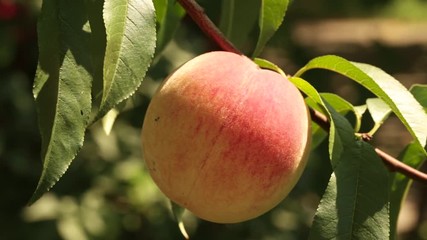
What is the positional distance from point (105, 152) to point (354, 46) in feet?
15.1

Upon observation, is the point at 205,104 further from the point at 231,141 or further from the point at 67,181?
the point at 67,181

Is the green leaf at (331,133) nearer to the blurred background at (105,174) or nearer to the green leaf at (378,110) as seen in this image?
the green leaf at (378,110)

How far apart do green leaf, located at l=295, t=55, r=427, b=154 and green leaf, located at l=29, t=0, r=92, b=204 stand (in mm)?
293

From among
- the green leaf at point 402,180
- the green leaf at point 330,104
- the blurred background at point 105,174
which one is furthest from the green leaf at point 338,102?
the blurred background at point 105,174

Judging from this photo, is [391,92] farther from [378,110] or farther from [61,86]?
[61,86]

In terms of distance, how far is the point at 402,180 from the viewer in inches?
44.1

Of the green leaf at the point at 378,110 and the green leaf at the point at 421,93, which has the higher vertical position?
the green leaf at the point at 421,93

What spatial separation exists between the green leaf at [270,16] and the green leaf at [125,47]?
20 cm

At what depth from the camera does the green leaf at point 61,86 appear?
0.84 m

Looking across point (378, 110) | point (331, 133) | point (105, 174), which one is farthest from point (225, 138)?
point (105, 174)

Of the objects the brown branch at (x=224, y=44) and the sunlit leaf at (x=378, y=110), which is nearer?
the brown branch at (x=224, y=44)

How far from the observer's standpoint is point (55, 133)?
0.85 m

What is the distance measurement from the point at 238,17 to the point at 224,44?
0.74 feet

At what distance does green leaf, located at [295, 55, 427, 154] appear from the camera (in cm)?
91
